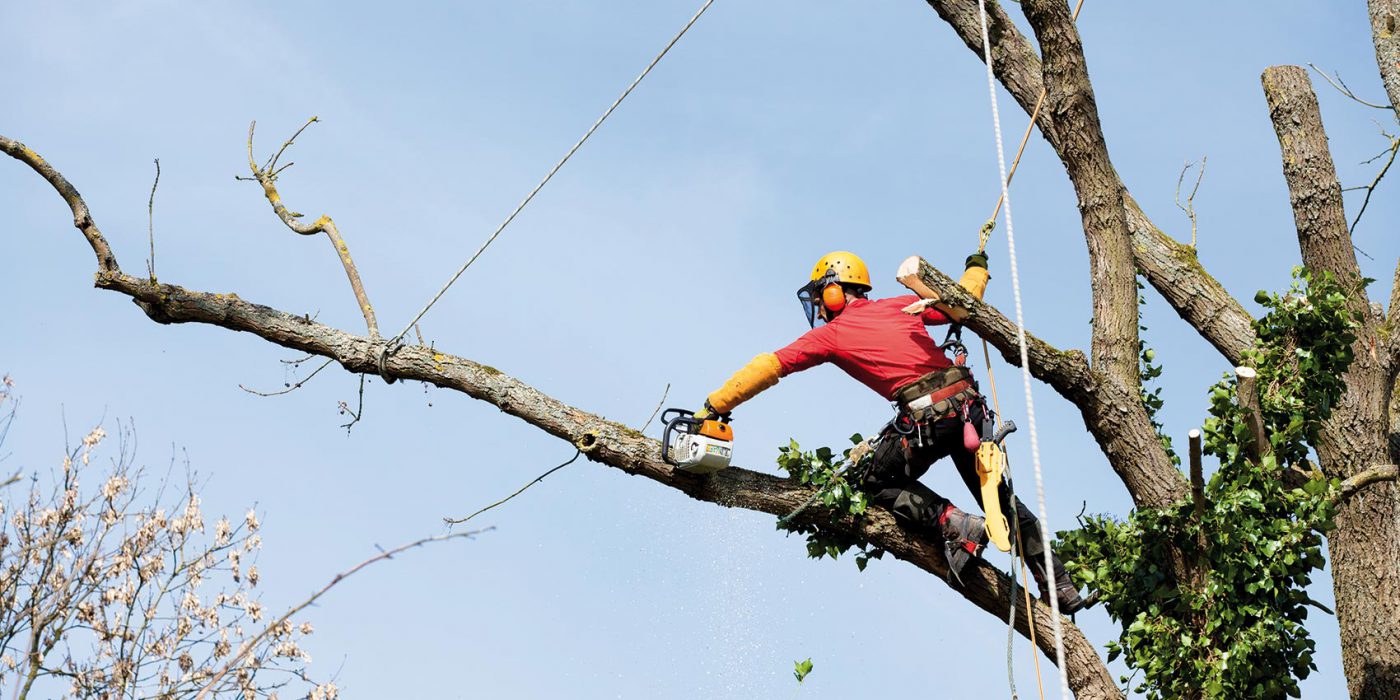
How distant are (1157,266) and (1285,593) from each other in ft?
7.30

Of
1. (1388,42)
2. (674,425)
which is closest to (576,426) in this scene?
(674,425)

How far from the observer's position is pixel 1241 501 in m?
6.29

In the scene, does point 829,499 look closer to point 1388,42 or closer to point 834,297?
point 834,297

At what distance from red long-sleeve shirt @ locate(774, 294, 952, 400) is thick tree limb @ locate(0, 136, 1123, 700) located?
581 mm

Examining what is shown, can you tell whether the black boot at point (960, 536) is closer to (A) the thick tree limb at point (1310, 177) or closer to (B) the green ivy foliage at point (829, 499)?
(B) the green ivy foliage at point (829, 499)

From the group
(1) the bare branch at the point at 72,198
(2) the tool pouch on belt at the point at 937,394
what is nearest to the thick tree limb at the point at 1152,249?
(2) the tool pouch on belt at the point at 937,394

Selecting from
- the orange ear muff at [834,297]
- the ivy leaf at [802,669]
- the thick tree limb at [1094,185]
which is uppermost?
the thick tree limb at [1094,185]

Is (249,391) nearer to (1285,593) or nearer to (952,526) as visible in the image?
(952,526)

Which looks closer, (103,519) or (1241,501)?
(1241,501)

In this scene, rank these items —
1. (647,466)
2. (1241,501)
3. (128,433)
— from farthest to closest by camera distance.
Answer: (128,433) → (647,466) → (1241,501)

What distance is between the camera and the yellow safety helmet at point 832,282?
6870 mm

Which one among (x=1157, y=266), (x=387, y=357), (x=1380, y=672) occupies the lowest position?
(x=1380, y=672)

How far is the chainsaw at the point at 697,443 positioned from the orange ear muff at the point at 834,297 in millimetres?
767

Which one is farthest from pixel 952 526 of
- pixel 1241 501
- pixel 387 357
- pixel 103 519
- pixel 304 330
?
pixel 103 519
